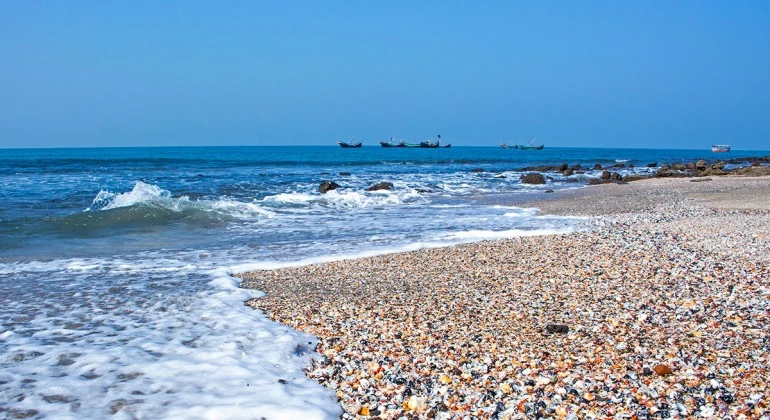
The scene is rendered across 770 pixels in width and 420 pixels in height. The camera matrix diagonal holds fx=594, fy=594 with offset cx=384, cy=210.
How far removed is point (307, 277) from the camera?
8.09 metres

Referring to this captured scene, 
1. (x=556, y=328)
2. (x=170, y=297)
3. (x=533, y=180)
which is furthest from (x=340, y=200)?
(x=556, y=328)

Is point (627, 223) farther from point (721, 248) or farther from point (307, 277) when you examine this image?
point (307, 277)

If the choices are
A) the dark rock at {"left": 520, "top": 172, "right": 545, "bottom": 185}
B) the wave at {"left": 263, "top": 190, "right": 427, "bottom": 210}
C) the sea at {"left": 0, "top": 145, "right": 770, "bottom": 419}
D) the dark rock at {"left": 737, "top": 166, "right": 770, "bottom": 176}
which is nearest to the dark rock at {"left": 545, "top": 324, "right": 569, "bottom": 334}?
the sea at {"left": 0, "top": 145, "right": 770, "bottom": 419}

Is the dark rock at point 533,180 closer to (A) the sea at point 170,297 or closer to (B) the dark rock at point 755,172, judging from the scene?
(B) the dark rock at point 755,172

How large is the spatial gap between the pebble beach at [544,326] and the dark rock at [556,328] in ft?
0.07

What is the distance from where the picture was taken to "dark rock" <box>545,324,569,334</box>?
16.9 ft

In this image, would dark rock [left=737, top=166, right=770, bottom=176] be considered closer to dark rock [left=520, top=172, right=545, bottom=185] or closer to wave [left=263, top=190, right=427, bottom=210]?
dark rock [left=520, top=172, right=545, bottom=185]

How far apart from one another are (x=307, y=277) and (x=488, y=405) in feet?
15.5

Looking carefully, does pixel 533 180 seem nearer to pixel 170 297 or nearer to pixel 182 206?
pixel 182 206

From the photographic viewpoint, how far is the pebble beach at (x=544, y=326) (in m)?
3.75

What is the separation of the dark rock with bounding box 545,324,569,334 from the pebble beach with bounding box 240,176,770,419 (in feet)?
0.07

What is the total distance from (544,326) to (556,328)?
15 cm

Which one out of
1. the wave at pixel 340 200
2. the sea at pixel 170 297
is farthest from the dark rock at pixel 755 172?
the sea at pixel 170 297

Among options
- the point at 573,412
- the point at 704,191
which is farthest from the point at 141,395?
the point at 704,191
